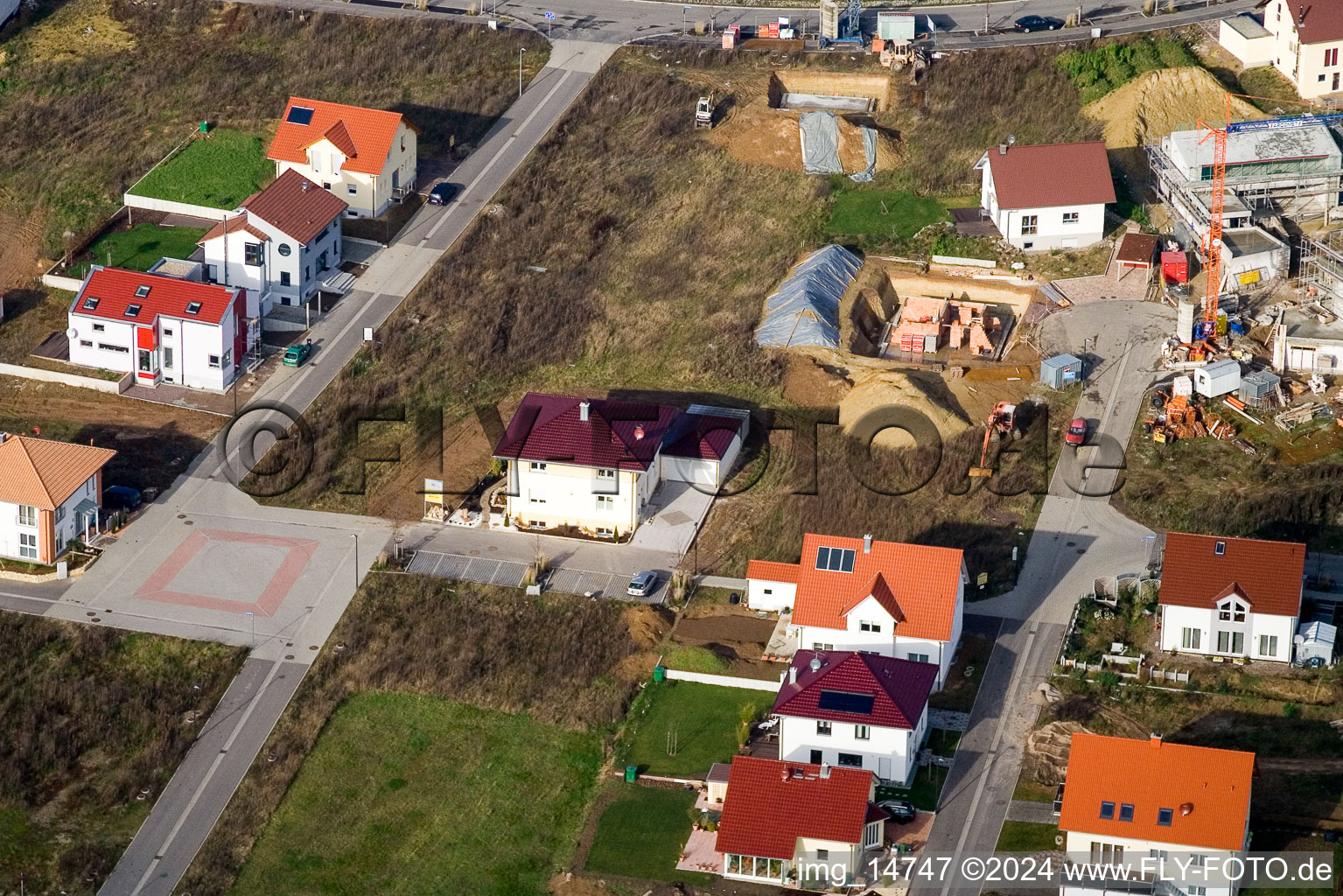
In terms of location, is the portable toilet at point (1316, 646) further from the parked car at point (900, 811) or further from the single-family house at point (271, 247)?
the single-family house at point (271, 247)

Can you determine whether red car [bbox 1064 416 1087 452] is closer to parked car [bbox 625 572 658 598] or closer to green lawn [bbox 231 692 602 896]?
parked car [bbox 625 572 658 598]

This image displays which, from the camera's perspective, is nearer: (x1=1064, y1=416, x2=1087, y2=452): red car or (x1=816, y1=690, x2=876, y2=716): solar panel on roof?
(x1=816, y1=690, x2=876, y2=716): solar panel on roof

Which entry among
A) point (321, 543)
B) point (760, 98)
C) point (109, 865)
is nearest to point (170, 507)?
point (321, 543)

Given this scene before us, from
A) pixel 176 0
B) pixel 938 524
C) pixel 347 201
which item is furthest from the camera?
pixel 176 0

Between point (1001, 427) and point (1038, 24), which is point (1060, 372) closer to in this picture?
point (1001, 427)

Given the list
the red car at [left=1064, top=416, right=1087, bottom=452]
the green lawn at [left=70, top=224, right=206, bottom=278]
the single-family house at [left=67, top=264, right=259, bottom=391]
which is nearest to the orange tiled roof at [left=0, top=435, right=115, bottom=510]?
the single-family house at [left=67, top=264, right=259, bottom=391]

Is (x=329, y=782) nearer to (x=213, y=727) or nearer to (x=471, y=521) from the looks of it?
(x=213, y=727)
